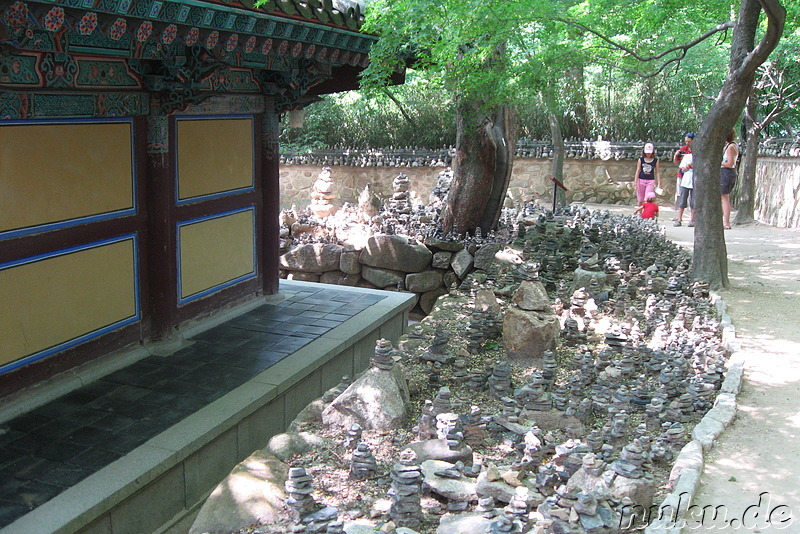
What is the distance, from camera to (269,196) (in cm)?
855

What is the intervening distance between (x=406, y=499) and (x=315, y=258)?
8.58 metres

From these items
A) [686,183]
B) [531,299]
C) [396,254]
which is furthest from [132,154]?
[686,183]

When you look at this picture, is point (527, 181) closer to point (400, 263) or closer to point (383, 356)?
point (400, 263)

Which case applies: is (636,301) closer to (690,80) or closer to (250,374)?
(250,374)

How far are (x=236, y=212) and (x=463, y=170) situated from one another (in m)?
5.48

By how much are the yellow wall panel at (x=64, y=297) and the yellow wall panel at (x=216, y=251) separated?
29.6 inches

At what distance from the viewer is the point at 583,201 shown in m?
20.5

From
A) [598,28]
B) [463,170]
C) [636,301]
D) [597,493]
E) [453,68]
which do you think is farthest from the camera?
[463,170]

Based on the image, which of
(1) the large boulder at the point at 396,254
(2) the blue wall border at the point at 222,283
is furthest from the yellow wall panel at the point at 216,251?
(1) the large boulder at the point at 396,254

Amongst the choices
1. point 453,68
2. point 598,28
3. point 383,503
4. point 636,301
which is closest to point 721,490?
point 383,503

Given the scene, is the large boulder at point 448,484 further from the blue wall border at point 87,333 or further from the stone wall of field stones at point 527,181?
the stone wall of field stones at point 527,181

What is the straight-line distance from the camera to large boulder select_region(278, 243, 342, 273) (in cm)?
1261

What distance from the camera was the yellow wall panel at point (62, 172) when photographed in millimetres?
5430

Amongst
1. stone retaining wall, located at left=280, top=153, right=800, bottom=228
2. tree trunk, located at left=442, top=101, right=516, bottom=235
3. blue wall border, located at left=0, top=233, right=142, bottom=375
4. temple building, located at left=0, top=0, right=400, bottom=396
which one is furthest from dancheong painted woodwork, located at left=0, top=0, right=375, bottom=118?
stone retaining wall, located at left=280, top=153, right=800, bottom=228
